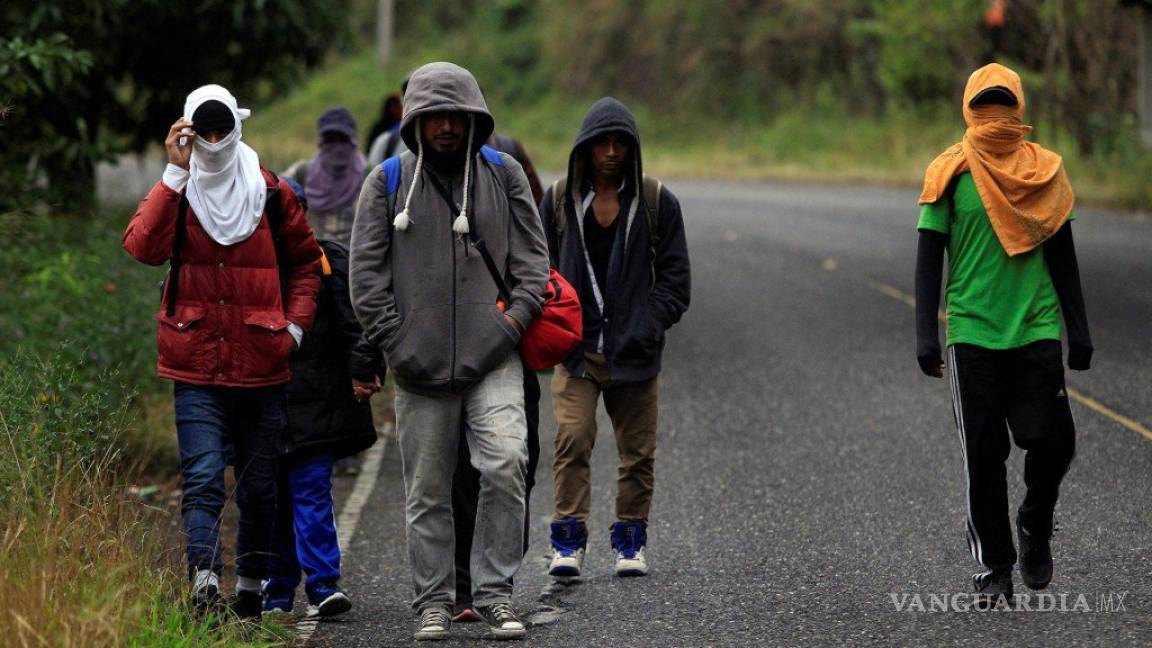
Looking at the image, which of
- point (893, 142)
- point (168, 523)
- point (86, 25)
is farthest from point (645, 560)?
point (893, 142)

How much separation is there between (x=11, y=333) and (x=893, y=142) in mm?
30931

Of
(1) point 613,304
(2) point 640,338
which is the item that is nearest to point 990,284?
(2) point 640,338

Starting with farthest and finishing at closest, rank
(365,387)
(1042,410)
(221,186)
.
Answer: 1. (365,387)
2. (221,186)
3. (1042,410)

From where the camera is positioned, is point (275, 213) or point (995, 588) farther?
point (275, 213)

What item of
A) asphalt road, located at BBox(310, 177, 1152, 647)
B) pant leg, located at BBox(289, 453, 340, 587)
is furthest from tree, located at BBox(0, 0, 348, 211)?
pant leg, located at BBox(289, 453, 340, 587)

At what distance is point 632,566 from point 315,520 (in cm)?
129

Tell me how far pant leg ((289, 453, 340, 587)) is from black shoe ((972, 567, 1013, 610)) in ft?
7.85

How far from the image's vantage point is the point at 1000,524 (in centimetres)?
627

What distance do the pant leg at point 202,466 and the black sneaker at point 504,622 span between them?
3.13 feet

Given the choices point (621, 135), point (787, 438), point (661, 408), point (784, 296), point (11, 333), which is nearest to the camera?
point (621, 135)

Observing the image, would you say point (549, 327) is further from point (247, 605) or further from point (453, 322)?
point (247, 605)

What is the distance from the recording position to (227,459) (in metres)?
6.39

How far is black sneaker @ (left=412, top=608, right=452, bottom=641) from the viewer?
6.18 m

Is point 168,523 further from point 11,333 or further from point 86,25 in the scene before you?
point 86,25
